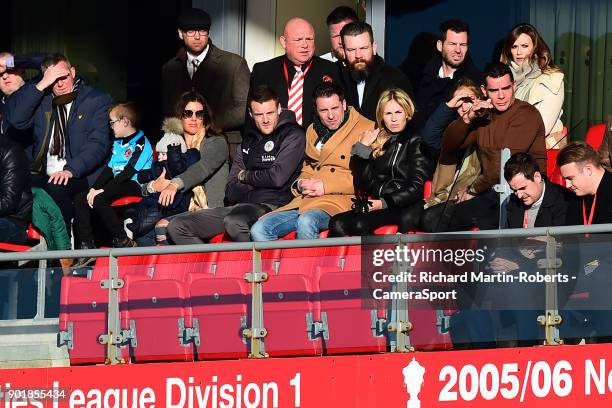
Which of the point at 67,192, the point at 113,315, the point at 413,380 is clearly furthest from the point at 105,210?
the point at 413,380

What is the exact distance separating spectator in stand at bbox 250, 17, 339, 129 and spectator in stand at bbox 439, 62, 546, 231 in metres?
1.95

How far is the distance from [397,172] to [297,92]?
1929mm

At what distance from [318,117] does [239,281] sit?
2.16 meters

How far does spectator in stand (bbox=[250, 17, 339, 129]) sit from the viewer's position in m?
14.7

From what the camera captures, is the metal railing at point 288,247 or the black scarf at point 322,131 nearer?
the metal railing at point 288,247

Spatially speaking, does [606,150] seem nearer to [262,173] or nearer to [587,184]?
[587,184]

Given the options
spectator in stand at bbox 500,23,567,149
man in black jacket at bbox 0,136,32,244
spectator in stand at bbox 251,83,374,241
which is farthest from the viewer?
man in black jacket at bbox 0,136,32,244

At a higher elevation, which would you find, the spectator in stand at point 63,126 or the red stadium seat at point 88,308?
the spectator in stand at point 63,126

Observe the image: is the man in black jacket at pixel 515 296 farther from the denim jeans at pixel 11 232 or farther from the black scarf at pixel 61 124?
the black scarf at pixel 61 124

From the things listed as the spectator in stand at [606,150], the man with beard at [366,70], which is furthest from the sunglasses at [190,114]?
the spectator in stand at [606,150]

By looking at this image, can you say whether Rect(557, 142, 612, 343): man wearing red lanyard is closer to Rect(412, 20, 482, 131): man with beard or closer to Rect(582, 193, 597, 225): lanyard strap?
Rect(582, 193, 597, 225): lanyard strap

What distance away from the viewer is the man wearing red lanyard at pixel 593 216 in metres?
11.0

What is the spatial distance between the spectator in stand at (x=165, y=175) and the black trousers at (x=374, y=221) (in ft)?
6.56

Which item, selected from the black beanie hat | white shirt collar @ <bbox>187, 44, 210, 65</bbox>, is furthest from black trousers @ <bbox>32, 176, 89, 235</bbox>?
the black beanie hat
